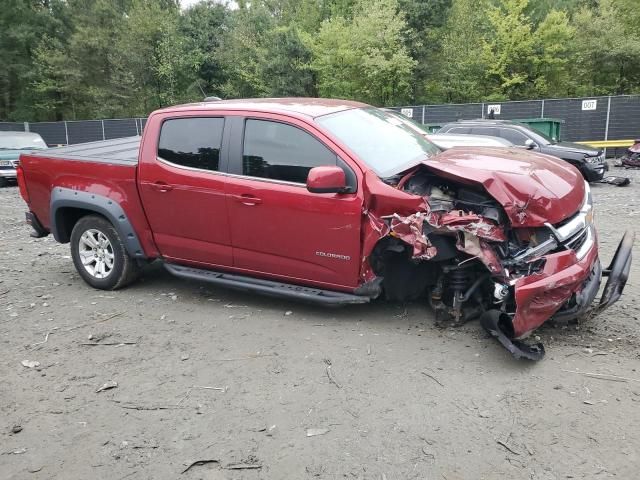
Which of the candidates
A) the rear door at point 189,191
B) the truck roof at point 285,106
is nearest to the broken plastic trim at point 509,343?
the truck roof at point 285,106

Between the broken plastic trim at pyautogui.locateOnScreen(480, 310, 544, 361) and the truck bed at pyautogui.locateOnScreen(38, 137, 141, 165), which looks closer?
the broken plastic trim at pyautogui.locateOnScreen(480, 310, 544, 361)

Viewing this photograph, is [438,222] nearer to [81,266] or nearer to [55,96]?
[81,266]

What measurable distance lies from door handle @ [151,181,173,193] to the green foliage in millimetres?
23345

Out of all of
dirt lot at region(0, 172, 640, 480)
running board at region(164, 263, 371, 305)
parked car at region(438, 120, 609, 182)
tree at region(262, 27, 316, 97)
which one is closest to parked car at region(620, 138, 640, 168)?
parked car at region(438, 120, 609, 182)

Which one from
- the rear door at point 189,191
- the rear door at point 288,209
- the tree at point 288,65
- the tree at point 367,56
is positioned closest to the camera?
the rear door at point 288,209

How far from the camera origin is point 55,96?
36.2m

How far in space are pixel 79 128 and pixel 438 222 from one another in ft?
92.0

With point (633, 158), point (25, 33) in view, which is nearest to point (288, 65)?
point (25, 33)

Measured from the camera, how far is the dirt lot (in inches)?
112

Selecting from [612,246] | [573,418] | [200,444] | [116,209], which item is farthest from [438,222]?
[612,246]

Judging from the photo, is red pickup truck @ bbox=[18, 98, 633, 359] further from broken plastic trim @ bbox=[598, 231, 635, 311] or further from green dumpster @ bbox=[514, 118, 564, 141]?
green dumpster @ bbox=[514, 118, 564, 141]

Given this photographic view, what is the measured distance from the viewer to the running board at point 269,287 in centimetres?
428

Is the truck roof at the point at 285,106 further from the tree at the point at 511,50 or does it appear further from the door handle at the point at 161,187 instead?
the tree at the point at 511,50

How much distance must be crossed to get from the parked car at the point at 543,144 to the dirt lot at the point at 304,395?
812 cm
